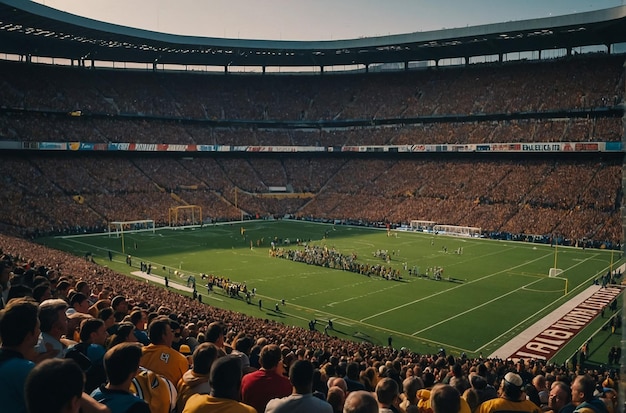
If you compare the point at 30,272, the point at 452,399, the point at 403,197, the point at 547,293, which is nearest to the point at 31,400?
the point at 452,399

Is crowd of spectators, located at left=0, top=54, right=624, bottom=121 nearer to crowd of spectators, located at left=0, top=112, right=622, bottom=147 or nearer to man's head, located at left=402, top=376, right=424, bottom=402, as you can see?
crowd of spectators, located at left=0, top=112, right=622, bottom=147

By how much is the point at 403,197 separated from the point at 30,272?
60.2 meters

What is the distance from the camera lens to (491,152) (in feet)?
215

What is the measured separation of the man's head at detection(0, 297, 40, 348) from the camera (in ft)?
14.4

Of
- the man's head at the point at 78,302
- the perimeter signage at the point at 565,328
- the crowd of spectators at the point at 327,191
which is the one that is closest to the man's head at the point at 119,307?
the man's head at the point at 78,302

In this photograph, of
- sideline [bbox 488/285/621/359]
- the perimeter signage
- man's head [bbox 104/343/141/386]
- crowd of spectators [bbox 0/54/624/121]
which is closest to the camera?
man's head [bbox 104/343/141/386]

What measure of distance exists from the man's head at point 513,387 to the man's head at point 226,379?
3245mm

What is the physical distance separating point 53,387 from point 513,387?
4.73 meters

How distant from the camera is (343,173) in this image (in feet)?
256

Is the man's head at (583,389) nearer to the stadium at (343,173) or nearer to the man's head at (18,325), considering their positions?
the man's head at (18,325)

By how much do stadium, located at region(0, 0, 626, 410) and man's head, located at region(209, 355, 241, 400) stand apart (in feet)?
63.2

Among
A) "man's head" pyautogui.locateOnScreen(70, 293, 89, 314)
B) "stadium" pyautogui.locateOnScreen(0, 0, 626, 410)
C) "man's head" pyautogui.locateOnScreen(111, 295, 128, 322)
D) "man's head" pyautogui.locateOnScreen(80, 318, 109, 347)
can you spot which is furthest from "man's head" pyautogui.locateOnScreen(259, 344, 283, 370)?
"stadium" pyautogui.locateOnScreen(0, 0, 626, 410)

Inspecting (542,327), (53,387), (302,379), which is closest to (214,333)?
(302,379)

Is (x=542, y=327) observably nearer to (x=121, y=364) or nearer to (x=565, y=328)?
(x=565, y=328)
